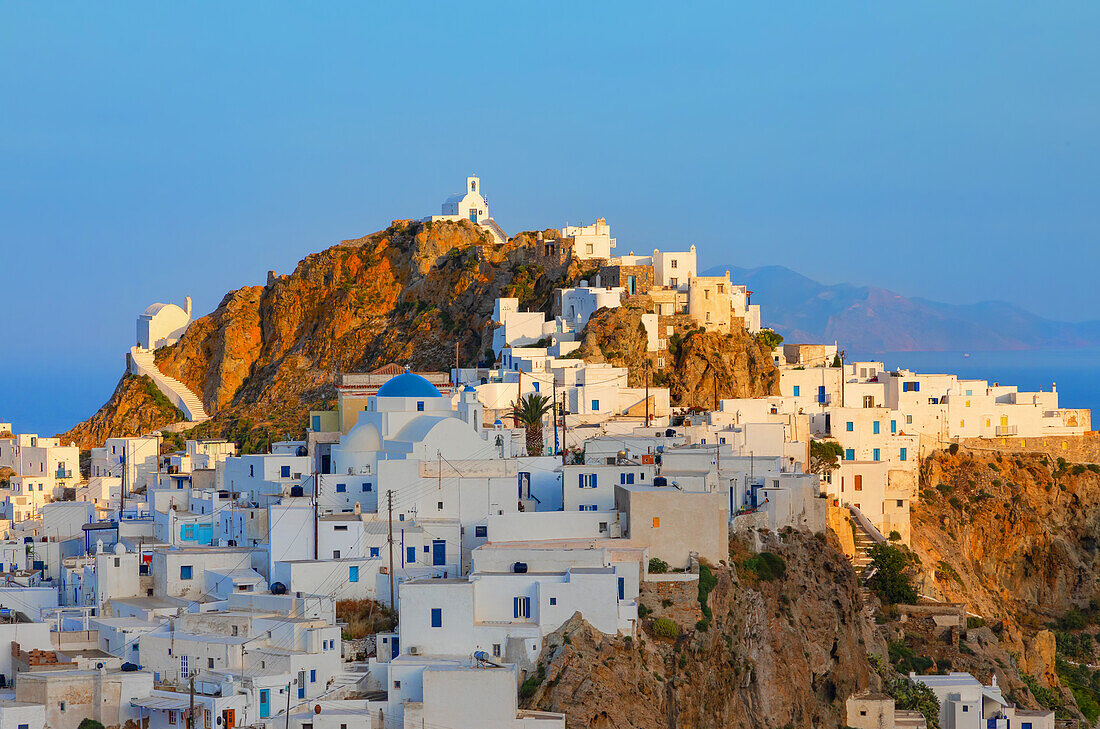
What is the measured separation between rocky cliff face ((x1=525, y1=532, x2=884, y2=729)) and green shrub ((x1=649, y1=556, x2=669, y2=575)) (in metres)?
0.94

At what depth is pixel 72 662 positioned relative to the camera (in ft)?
144

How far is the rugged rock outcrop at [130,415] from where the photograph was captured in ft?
341

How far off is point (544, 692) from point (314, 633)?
6140 millimetres

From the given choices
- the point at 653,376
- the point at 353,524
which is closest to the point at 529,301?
the point at 653,376

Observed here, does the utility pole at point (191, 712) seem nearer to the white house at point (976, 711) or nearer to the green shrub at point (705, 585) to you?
the green shrub at point (705, 585)

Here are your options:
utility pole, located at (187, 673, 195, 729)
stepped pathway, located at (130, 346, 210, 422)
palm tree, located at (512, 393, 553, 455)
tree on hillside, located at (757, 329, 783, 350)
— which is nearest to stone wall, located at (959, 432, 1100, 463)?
tree on hillside, located at (757, 329, 783, 350)

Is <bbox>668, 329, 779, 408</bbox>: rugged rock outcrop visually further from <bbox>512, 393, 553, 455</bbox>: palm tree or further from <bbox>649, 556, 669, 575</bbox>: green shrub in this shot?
<bbox>649, 556, 669, 575</bbox>: green shrub

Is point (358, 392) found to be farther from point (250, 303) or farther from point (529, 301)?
point (250, 303)

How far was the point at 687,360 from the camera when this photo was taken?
74.8 meters

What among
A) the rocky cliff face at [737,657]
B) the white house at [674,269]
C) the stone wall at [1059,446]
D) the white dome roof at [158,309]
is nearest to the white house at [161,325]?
the white dome roof at [158,309]

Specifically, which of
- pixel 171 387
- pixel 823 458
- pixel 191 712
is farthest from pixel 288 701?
pixel 171 387

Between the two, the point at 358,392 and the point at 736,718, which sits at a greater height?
the point at 358,392

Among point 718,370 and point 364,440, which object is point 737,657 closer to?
point 364,440

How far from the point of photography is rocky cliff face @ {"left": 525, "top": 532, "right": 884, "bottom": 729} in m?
42.4
